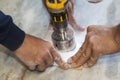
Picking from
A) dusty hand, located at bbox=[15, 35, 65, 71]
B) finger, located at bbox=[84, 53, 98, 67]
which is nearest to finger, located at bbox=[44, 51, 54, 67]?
dusty hand, located at bbox=[15, 35, 65, 71]

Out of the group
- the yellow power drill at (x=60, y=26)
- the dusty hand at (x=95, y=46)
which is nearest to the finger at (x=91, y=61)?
the dusty hand at (x=95, y=46)

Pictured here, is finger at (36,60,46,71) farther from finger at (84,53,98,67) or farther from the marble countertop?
finger at (84,53,98,67)

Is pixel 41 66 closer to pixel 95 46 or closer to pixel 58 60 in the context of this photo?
pixel 58 60

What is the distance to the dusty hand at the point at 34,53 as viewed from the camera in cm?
108

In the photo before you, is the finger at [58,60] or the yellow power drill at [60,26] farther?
the finger at [58,60]

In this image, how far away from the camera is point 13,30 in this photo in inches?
41.5

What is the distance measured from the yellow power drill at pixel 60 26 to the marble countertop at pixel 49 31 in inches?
1.5

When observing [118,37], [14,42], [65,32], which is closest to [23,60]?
[14,42]

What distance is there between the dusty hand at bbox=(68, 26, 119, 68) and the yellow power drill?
73mm

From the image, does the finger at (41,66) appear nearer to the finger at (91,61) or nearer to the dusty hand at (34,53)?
the dusty hand at (34,53)

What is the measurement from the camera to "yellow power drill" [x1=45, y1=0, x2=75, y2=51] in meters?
1.01

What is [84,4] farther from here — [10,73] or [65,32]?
[10,73]

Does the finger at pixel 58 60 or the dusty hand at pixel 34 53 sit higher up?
the dusty hand at pixel 34 53

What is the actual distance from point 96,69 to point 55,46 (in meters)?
0.21
